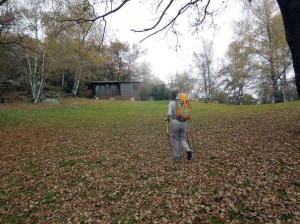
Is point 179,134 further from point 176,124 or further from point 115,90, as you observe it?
point 115,90

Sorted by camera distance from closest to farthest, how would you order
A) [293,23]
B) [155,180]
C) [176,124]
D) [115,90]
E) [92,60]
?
[293,23], [155,180], [176,124], [92,60], [115,90]

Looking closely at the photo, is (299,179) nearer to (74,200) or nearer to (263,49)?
(74,200)

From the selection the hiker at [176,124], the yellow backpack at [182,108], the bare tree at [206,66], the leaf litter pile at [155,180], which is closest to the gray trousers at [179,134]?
the hiker at [176,124]

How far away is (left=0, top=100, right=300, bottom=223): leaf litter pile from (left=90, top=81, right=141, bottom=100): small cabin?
34300 mm

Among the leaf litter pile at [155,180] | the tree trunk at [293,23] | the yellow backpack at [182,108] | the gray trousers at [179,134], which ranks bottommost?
the leaf litter pile at [155,180]

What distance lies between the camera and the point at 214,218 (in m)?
3.94

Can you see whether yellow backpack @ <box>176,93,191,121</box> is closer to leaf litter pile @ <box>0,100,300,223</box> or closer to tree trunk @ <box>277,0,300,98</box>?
leaf litter pile @ <box>0,100,300,223</box>

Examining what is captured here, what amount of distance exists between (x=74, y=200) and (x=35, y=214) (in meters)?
0.78

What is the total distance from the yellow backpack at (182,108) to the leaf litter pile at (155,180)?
134 cm

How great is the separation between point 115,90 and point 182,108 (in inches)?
1560

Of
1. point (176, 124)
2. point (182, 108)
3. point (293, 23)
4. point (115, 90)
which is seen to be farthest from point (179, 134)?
point (115, 90)

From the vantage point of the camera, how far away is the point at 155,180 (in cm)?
570

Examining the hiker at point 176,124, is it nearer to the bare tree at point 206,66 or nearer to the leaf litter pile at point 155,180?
the leaf litter pile at point 155,180

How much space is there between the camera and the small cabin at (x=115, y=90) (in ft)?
145
